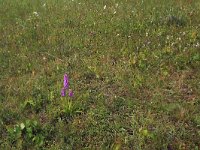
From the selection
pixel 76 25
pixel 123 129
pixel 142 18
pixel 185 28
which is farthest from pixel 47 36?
pixel 123 129

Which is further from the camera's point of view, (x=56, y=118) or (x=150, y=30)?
(x=150, y=30)

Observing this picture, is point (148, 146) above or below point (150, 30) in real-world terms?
below

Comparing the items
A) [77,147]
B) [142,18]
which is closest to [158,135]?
[77,147]

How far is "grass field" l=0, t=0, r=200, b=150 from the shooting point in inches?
242

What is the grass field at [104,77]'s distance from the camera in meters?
6.16

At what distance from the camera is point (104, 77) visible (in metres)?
7.63

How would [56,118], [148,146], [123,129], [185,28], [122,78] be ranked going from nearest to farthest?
1. [148,146]
2. [123,129]
3. [56,118]
4. [122,78]
5. [185,28]

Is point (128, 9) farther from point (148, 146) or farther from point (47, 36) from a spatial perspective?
point (148, 146)

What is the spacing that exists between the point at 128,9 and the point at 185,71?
399 centimetres

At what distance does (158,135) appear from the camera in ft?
19.6

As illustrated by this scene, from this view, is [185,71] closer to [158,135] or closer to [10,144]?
[158,135]

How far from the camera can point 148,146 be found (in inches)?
229

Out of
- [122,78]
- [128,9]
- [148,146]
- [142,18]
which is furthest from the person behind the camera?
[128,9]

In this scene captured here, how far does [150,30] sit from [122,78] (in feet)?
7.88
